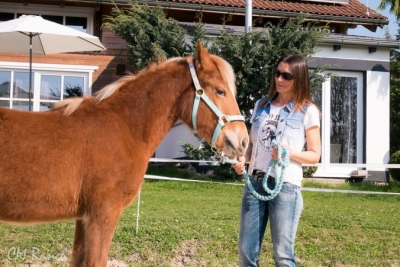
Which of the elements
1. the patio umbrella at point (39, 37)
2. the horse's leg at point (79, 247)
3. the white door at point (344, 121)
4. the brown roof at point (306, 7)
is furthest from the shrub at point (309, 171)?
the horse's leg at point (79, 247)

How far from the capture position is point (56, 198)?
3.55 m

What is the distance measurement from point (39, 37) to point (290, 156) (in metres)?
7.13

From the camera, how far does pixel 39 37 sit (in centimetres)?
929

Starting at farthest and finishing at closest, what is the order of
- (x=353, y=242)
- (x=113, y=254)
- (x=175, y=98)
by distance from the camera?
(x=353, y=242), (x=113, y=254), (x=175, y=98)

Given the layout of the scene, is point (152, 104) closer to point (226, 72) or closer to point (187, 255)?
point (226, 72)

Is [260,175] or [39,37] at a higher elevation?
[39,37]

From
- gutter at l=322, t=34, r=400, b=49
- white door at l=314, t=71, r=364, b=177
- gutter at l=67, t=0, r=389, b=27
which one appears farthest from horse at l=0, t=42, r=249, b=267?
white door at l=314, t=71, r=364, b=177

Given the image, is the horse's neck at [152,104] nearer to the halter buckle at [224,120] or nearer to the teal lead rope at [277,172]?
the halter buckle at [224,120]

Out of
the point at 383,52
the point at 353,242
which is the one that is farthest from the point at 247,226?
the point at 383,52

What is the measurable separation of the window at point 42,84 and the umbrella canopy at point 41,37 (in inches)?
163

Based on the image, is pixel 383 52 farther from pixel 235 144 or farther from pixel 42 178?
pixel 42 178

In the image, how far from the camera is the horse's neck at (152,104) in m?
3.94

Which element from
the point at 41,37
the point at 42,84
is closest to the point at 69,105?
the point at 41,37

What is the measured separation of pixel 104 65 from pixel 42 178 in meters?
11.3
